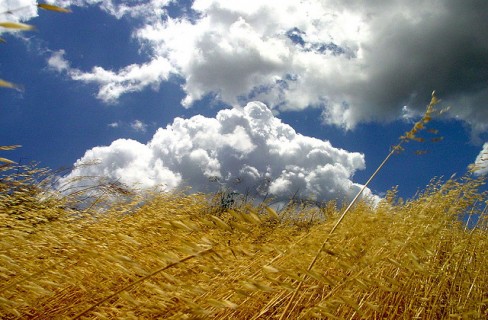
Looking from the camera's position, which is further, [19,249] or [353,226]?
[353,226]

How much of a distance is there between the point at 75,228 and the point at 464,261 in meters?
2.77

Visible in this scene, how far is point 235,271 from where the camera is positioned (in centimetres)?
200

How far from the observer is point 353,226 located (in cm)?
276

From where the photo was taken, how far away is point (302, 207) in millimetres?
5824

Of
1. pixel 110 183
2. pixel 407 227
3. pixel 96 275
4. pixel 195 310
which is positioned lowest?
pixel 195 310

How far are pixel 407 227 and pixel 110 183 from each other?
3.98 m

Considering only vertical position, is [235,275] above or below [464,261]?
below

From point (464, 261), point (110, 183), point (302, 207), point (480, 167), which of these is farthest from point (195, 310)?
point (302, 207)

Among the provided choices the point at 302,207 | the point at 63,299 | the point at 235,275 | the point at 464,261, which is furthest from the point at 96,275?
the point at 302,207

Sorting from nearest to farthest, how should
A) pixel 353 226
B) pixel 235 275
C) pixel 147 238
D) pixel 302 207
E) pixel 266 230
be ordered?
1. pixel 235 275
2. pixel 147 238
3. pixel 353 226
4. pixel 266 230
5. pixel 302 207

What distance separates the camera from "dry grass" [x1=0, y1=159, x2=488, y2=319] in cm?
132

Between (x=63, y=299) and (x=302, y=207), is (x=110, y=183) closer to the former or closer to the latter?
(x=302, y=207)

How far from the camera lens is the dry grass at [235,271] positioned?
1322 millimetres

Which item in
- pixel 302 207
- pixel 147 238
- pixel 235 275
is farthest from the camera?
pixel 302 207
